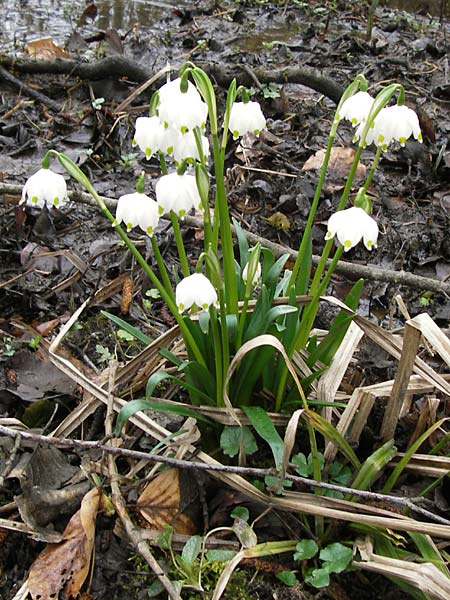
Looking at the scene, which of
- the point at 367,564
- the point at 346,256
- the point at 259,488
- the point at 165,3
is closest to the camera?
the point at 367,564

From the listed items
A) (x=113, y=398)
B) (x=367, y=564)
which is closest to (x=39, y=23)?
(x=113, y=398)

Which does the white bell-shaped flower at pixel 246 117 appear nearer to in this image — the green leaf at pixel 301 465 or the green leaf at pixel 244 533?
the green leaf at pixel 301 465

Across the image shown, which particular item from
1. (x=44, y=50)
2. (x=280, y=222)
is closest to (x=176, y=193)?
(x=280, y=222)

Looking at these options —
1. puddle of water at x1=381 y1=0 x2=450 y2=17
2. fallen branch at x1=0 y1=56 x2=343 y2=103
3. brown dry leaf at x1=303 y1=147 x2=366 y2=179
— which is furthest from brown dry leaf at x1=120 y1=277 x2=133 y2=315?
puddle of water at x1=381 y1=0 x2=450 y2=17

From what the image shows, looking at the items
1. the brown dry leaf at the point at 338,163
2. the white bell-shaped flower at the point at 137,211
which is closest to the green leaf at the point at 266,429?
the white bell-shaped flower at the point at 137,211

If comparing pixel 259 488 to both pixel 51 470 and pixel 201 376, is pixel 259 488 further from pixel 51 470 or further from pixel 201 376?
pixel 51 470

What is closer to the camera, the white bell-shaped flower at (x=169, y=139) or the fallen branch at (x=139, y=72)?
the white bell-shaped flower at (x=169, y=139)
